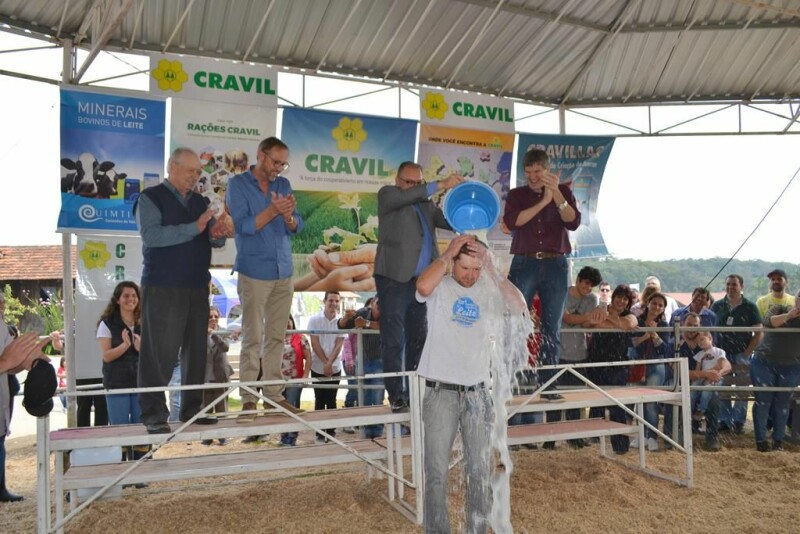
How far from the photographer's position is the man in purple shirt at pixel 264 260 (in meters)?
5.00

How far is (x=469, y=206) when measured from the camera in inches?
188

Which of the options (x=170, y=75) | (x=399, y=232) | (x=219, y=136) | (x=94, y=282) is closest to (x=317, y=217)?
(x=219, y=136)

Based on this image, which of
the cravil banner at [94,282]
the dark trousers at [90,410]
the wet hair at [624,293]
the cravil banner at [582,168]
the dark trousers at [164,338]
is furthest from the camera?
the cravil banner at [582,168]

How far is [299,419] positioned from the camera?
4.60 metres

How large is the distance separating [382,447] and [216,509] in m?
1.27

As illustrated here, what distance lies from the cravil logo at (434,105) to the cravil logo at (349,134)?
2.72 feet

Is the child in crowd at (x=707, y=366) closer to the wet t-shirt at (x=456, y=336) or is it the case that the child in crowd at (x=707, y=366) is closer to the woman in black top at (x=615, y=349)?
the woman in black top at (x=615, y=349)

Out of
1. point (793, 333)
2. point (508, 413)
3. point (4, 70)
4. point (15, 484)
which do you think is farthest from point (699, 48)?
point (15, 484)

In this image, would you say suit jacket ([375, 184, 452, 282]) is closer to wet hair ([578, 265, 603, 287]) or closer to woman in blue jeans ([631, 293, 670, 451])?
wet hair ([578, 265, 603, 287])

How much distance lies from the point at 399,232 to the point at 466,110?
4.00 m

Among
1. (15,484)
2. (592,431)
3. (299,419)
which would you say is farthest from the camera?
(15,484)

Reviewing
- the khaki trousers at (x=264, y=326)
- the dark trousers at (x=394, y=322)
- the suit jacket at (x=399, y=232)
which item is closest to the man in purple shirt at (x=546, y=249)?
the suit jacket at (x=399, y=232)

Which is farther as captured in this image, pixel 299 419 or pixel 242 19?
pixel 242 19

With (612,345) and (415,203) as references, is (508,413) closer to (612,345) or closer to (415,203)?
(415,203)
